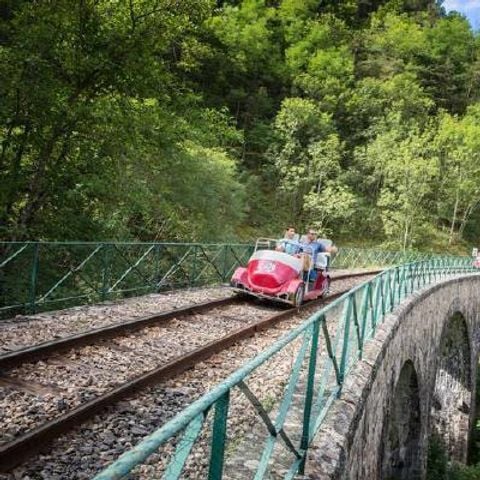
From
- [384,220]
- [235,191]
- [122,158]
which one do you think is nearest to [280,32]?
[384,220]

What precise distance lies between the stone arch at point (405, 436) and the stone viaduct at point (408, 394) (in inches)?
0.9

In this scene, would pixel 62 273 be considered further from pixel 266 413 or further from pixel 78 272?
pixel 266 413

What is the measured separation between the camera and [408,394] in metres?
11.7

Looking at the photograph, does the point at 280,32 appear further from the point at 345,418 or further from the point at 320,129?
the point at 345,418

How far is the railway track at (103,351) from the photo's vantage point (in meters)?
3.69

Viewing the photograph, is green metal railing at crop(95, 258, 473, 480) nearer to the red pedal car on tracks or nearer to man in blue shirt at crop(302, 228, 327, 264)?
the red pedal car on tracks

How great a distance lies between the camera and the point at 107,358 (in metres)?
5.88

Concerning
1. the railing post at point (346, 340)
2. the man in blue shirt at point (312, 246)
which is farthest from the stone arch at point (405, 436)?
the railing post at point (346, 340)

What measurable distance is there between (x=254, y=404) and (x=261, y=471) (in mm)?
413

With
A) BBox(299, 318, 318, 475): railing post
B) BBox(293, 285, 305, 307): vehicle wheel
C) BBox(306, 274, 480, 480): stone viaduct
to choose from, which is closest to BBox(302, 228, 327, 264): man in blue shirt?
BBox(293, 285, 305, 307): vehicle wheel

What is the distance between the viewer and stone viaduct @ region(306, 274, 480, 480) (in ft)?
14.0

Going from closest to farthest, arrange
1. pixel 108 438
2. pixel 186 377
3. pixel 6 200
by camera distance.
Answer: pixel 108 438 → pixel 186 377 → pixel 6 200

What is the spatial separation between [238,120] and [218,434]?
41.2 meters

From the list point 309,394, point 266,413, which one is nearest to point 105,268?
point 309,394
